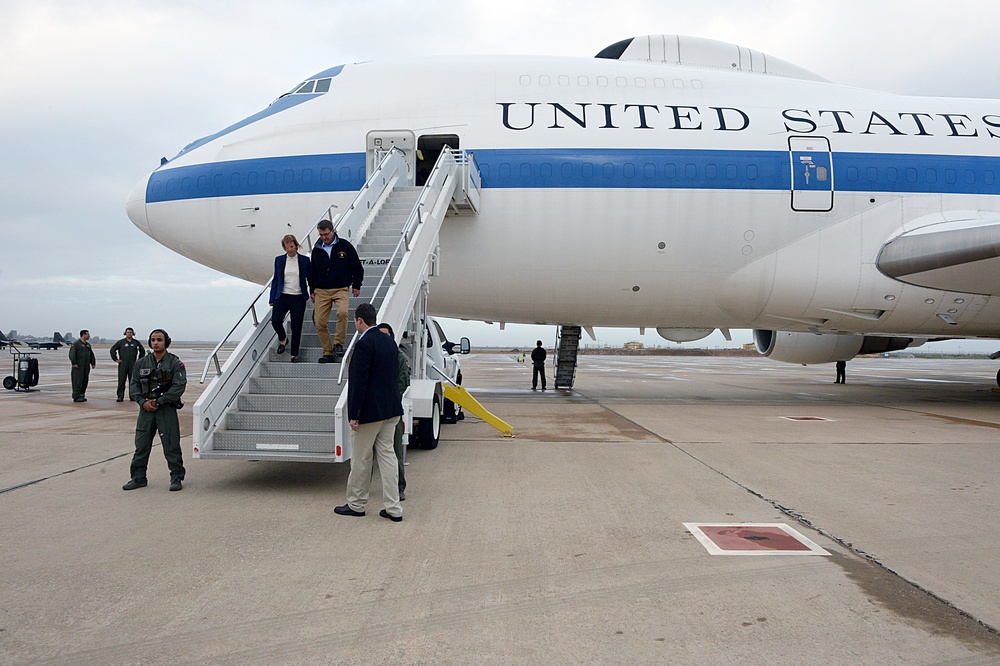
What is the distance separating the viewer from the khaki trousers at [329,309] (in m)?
6.73

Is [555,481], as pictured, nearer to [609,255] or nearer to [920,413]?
[609,255]

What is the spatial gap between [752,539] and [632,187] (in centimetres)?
788

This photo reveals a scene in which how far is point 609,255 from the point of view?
11.2 metres

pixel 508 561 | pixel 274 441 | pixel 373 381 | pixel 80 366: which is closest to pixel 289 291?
pixel 274 441

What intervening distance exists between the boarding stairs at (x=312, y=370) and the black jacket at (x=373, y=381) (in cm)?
39

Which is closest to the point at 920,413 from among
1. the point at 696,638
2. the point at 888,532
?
the point at 888,532

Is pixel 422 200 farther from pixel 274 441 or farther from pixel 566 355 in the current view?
pixel 566 355

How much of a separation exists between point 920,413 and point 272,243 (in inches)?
483

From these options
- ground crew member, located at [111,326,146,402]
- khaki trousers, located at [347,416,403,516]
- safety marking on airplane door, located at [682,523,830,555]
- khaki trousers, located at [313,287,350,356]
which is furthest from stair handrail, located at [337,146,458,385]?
ground crew member, located at [111,326,146,402]

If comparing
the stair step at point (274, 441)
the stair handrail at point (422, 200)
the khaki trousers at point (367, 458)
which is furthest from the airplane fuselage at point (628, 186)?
the khaki trousers at point (367, 458)

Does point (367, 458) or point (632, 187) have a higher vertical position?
point (632, 187)

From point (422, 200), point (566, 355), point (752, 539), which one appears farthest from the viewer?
point (566, 355)

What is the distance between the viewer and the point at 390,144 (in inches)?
433

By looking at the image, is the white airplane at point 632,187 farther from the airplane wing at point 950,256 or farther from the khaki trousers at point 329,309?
the khaki trousers at point 329,309
